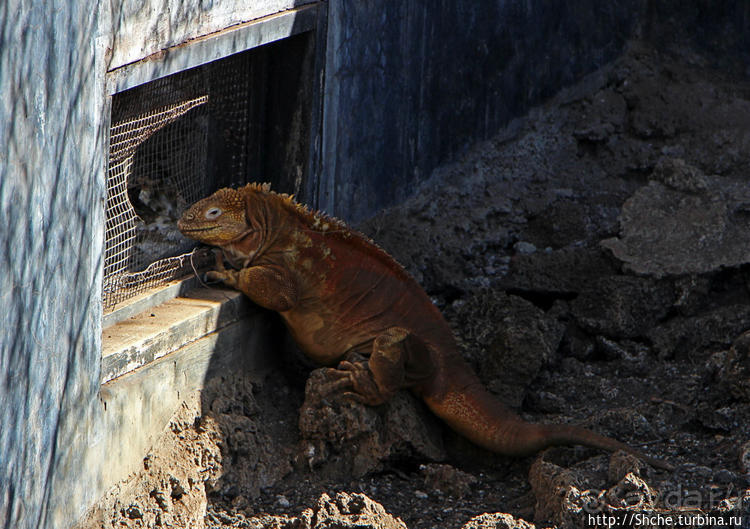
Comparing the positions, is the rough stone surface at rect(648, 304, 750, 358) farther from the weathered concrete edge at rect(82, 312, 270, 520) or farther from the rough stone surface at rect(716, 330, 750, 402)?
the weathered concrete edge at rect(82, 312, 270, 520)

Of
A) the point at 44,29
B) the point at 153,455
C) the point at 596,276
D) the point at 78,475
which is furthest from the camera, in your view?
the point at 596,276

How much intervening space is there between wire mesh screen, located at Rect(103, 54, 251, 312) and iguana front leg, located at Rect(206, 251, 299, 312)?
0.28 metres

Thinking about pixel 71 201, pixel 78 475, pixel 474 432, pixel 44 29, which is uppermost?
pixel 44 29

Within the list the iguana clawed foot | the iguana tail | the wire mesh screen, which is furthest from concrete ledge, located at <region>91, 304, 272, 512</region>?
the iguana tail

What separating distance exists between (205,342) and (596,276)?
2.79 metres

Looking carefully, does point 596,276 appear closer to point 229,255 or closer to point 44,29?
point 229,255

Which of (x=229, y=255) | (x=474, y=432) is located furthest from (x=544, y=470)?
(x=229, y=255)

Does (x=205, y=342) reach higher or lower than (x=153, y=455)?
higher

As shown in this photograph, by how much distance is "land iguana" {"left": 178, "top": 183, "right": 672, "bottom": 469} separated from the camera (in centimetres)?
521

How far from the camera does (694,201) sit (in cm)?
697

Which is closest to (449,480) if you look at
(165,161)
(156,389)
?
(156,389)

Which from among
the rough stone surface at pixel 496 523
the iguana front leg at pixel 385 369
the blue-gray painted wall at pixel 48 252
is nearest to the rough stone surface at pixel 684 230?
the iguana front leg at pixel 385 369

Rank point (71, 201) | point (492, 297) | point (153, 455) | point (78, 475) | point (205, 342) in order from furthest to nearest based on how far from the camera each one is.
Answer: point (492, 297) < point (205, 342) < point (153, 455) < point (78, 475) < point (71, 201)

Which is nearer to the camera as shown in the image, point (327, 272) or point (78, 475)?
point (78, 475)
